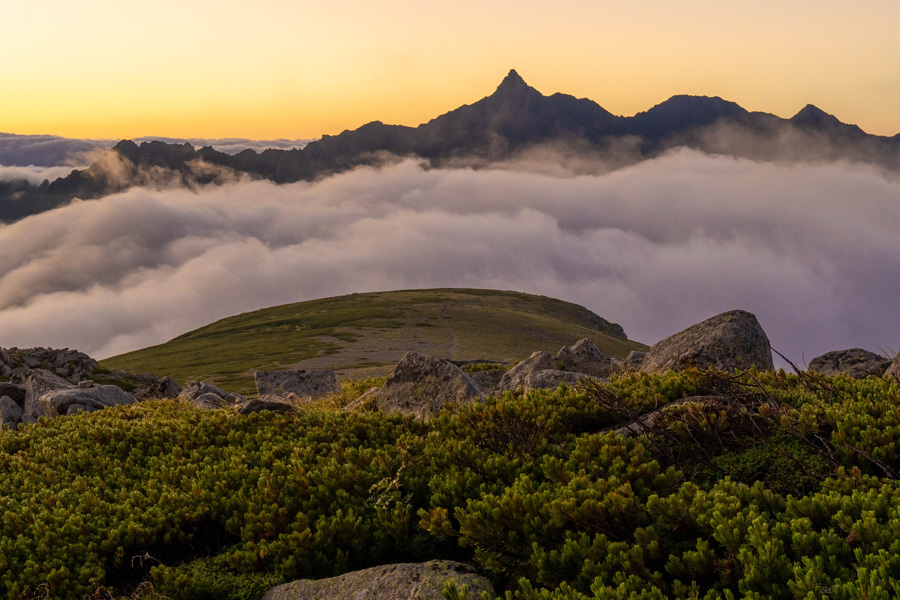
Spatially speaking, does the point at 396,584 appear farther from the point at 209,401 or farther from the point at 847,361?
the point at 847,361

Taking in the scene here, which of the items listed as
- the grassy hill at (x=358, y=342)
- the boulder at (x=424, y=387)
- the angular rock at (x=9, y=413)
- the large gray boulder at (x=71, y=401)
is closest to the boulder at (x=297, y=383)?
the large gray boulder at (x=71, y=401)

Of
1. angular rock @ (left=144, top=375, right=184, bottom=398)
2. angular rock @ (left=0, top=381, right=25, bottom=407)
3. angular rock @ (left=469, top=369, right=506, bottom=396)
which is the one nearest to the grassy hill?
angular rock @ (left=144, top=375, right=184, bottom=398)

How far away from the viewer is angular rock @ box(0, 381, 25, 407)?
74.6 ft

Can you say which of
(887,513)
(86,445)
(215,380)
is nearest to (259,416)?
(86,445)

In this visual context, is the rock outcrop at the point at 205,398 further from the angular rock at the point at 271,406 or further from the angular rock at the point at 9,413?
the angular rock at the point at 271,406

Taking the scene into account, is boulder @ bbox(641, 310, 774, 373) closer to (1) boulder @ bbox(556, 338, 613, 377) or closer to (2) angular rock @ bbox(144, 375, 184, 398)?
(1) boulder @ bbox(556, 338, 613, 377)

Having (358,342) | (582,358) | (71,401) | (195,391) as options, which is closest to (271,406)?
(71,401)

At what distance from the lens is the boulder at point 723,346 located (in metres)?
17.4

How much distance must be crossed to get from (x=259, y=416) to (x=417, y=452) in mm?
4214

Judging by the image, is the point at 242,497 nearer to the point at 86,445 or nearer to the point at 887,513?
the point at 86,445

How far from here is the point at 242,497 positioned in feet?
24.9

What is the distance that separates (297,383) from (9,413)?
34.1 ft

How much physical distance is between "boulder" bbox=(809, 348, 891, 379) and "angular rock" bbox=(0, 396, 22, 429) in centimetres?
2587

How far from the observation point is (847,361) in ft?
65.6
